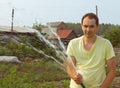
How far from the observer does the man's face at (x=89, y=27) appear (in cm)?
324

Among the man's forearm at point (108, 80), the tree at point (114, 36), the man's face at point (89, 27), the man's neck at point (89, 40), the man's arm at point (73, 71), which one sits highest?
the man's face at point (89, 27)

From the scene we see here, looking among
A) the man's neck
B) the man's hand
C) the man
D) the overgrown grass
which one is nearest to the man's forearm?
the man

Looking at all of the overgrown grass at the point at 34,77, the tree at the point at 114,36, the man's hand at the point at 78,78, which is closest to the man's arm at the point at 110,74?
the man's hand at the point at 78,78

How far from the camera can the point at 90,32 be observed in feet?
10.7

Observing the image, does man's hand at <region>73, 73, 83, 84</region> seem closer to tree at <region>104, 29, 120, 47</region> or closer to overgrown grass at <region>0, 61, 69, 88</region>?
overgrown grass at <region>0, 61, 69, 88</region>

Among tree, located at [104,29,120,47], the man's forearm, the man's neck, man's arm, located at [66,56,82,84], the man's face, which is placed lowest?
tree, located at [104,29,120,47]

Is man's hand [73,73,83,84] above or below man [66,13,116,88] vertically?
below

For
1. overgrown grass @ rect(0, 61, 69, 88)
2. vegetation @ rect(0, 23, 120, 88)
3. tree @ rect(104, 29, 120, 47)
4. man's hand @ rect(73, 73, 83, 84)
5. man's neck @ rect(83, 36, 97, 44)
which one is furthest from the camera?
tree @ rect(104, 29, 120, 47)

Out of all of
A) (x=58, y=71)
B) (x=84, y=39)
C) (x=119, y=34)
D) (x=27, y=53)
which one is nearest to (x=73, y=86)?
(x=84, y=39)

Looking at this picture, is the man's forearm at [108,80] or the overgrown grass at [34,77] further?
the overgrown grass at [34,77]

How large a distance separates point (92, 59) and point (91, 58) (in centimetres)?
1

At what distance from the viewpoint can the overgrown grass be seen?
613 centimetres

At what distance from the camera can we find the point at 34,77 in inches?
424

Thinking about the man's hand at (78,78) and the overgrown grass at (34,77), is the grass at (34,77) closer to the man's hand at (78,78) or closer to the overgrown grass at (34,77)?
the overgrown grass at (34,77)
